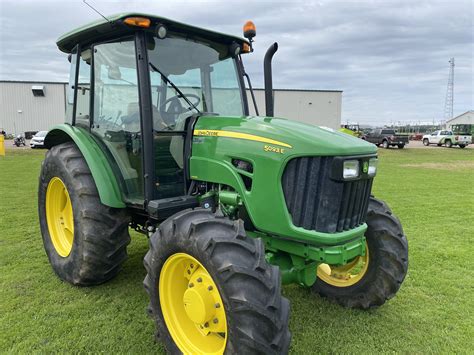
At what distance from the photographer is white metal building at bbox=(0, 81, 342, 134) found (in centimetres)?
3438

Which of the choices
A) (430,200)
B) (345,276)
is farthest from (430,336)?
(430,200)

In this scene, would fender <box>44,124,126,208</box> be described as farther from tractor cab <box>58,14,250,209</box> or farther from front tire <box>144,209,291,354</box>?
front tire <box>144,209,291,354</box>

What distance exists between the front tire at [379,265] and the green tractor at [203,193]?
1 cm

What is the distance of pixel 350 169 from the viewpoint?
272 centimetres

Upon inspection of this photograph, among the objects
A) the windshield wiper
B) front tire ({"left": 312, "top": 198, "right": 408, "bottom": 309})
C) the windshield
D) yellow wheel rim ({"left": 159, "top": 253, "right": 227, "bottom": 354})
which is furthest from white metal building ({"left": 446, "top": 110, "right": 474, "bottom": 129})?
yellow wheel rim ({"left": 159, "top": 253, "right": 227, "bottom": 354})

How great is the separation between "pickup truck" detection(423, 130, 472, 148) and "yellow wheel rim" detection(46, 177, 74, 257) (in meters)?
34.4

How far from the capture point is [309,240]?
2.69m

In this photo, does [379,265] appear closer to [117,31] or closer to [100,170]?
[100,170]

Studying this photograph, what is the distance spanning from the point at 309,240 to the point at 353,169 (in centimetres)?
58

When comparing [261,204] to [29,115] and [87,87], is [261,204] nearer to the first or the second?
[87,87]

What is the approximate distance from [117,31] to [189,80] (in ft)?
2.31

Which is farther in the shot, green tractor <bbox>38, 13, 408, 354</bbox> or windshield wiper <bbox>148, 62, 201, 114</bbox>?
windshield wiper <bbox>148, 62, 201, 114</bbox>

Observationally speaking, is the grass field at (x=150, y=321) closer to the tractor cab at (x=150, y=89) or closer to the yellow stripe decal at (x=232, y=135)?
the tractor cab at (x=150, y=89)

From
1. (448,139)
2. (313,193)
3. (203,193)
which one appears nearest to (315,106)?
(448,139)
